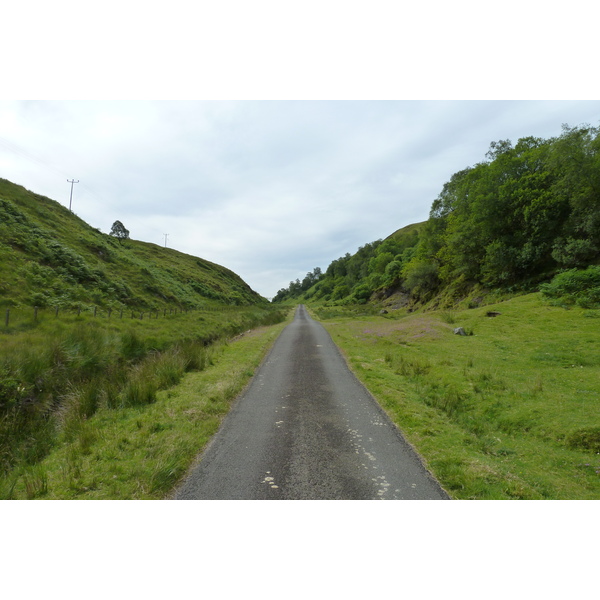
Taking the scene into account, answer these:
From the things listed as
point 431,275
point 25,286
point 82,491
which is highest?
point 431,275

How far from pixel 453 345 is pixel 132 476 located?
1820cm

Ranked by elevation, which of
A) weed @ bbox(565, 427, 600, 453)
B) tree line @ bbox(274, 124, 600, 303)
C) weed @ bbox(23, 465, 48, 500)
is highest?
tree line @ bbox(274, 124, 600, 303)

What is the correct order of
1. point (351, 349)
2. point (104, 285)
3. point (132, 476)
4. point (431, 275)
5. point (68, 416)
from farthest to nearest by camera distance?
point (431, 275) → point (104, 285) → point (351, 349) → point (68, 416) → point (132, 476)

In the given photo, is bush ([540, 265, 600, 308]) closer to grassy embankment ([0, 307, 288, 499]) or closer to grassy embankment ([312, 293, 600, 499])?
grassy embankment ([312, 293, 600, 499])

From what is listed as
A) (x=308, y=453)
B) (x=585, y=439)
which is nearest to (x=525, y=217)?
(x=585, y=439)

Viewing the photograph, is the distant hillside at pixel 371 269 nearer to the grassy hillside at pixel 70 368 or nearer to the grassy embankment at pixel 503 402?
the grassy embankment at pixel 503 402

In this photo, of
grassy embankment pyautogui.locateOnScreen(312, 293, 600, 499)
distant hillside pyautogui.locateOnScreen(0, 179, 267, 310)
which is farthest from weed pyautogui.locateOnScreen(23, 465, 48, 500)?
distant hillside pyautogui.locateOnScreen(0, 179, 267, 310)

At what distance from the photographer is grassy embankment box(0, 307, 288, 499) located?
5.68 m

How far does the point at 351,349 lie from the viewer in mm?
20500

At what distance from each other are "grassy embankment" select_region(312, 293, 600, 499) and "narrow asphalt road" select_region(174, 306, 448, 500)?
66 cm

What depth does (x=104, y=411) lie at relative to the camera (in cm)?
930

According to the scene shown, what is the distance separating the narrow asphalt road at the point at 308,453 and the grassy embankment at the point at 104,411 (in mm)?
655

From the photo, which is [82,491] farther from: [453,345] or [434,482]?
[453,345]

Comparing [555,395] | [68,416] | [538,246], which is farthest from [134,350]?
[538,246]
